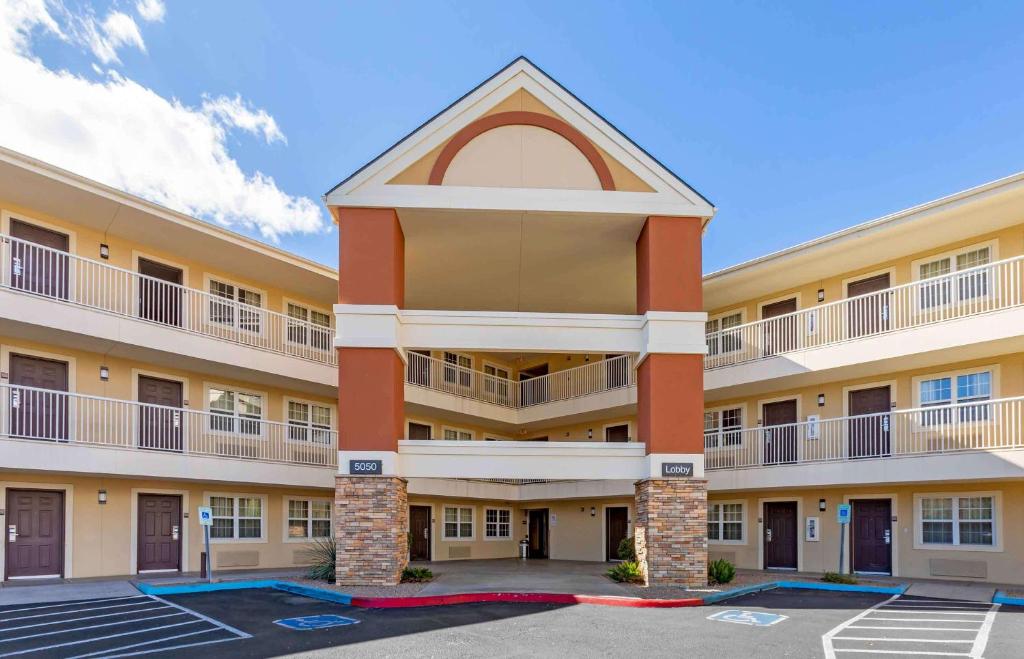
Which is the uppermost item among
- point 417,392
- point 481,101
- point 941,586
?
point 481,101

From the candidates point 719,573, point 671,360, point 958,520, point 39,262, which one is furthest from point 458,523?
point 39,262

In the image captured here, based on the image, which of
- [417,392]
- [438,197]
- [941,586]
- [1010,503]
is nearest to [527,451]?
[438,197]

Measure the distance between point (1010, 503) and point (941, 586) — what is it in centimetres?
267

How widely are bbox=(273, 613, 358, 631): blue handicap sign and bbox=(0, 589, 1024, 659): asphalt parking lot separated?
0.03m

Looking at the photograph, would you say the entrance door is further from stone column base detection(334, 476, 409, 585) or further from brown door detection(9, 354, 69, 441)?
brown door detection(9, 354, 69, 441)

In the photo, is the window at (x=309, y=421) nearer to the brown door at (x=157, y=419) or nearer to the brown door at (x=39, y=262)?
the brown door at (x=157, y=419)

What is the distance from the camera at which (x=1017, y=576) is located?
1688 centimetres

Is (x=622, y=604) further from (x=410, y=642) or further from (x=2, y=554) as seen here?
(x=2, y=554)

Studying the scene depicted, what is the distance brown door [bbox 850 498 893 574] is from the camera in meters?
19.3

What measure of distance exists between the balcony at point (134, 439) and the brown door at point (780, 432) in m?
12.8

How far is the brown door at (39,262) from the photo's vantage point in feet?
53.9

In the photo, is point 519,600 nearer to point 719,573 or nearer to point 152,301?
point 719,573

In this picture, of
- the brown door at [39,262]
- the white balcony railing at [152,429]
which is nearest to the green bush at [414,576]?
the white balcony railing at [152,429]

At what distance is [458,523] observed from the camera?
2766cm
